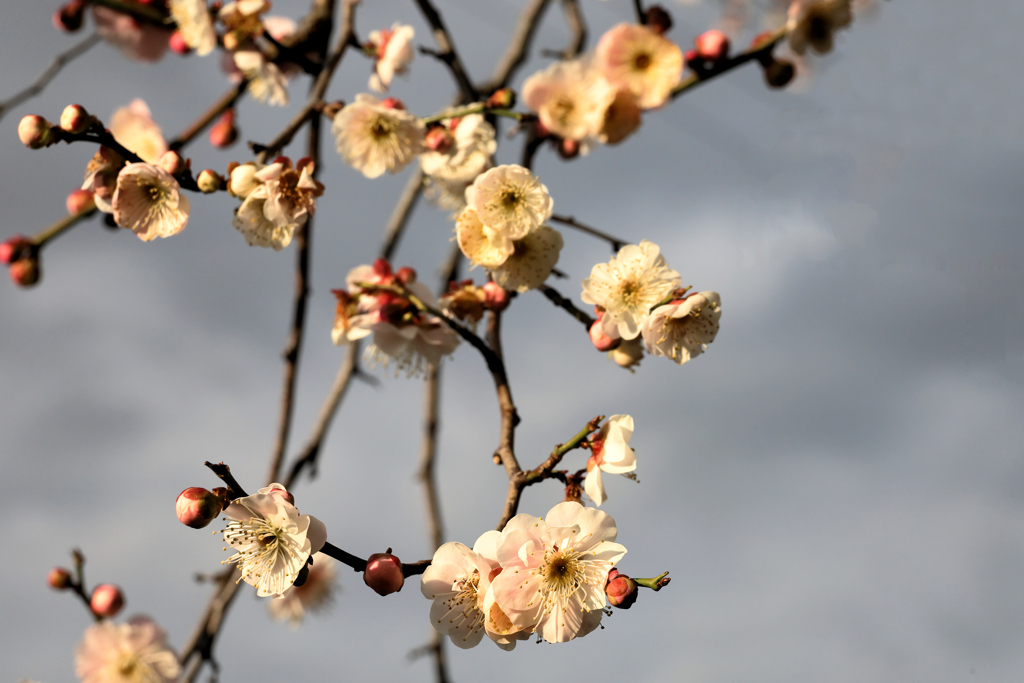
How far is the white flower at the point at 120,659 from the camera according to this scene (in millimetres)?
2287

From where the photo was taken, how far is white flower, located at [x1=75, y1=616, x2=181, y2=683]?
90.0 inches

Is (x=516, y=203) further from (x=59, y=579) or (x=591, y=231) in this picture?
(x=59, y=579)

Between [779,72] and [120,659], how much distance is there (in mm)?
2525

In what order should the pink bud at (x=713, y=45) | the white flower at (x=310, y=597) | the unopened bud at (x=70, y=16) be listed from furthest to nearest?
the white flower at (x=310, y=597) → the unopened bud at (x=70, y=16) → the pink bud at (x=713, y=45)

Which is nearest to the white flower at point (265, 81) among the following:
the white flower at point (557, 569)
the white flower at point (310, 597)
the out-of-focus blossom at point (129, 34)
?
the out-of-focus blossom at point (129, 34)

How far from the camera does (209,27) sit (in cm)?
207

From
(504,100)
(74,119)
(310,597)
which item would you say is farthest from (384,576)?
(310,597)

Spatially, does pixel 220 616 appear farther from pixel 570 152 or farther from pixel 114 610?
pixel 570 152

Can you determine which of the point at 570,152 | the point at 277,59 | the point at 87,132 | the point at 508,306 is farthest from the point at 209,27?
the point at 508,306

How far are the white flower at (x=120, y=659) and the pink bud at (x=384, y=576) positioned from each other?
4.91 ft

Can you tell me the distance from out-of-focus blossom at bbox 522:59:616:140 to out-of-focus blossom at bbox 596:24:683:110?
0.04 m

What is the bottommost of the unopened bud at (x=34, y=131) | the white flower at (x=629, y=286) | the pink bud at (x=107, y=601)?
the pink bud at (x=107, y=601)

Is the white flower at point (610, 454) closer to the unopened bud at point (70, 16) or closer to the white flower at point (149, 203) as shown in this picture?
the white flower at point (149, 203)

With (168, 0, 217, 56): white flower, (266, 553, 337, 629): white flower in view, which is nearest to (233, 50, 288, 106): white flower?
(168, 0, 217, 56): white flower
